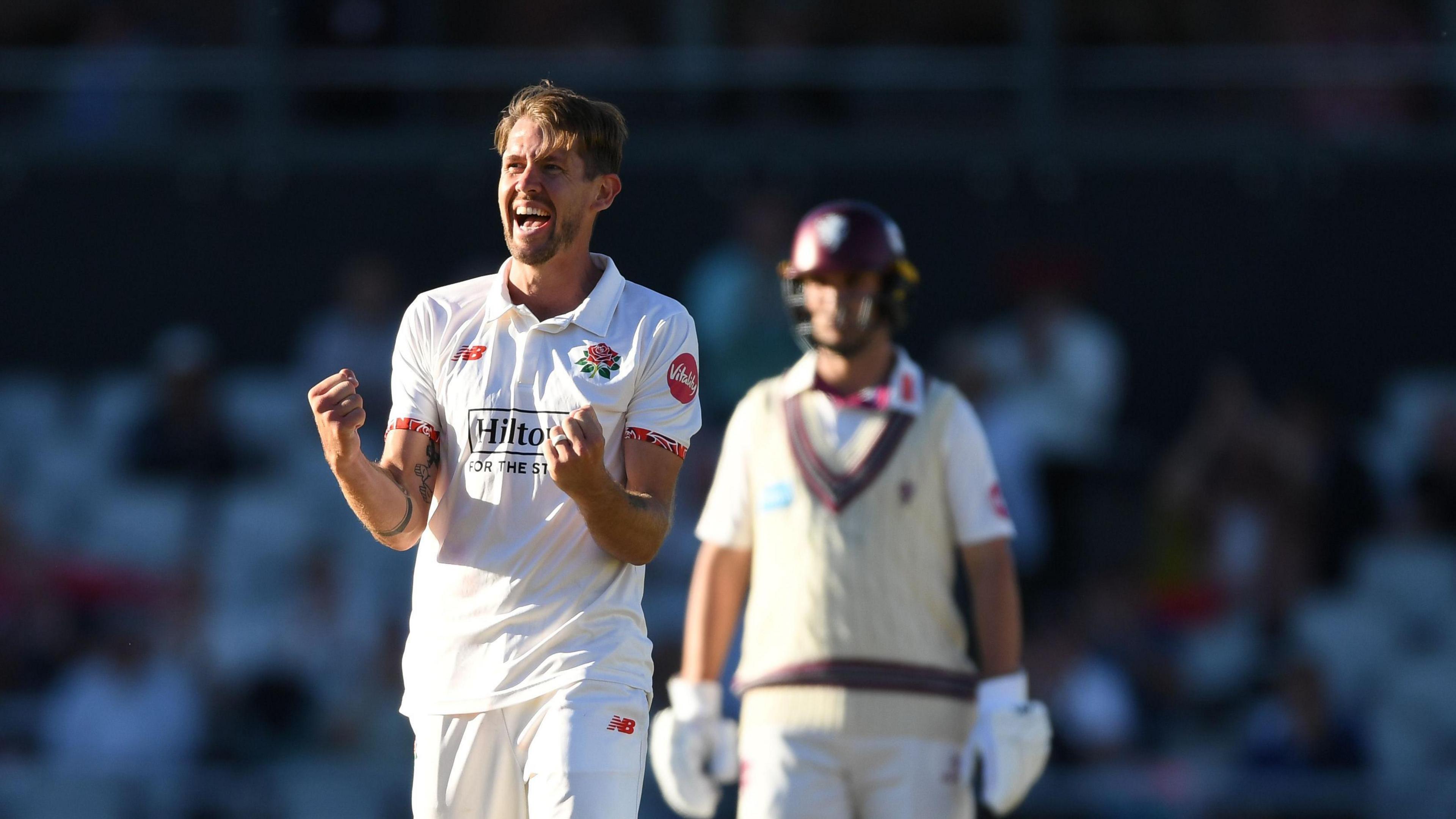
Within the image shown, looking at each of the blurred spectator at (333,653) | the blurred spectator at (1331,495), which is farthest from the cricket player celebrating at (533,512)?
the blurred spectator at (1331,495)

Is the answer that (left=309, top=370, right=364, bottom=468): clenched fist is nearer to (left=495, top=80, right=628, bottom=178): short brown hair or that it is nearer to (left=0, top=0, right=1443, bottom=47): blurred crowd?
(left=495, top=80, right=628, bottom=178): short brown hair

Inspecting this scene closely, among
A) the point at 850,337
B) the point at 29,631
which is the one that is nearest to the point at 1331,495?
the point at 850,337

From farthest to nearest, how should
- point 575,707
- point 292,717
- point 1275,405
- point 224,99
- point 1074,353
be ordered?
point 224,99 < point 1275,405 < point 1074,353 < point 292,717 < point 575,707

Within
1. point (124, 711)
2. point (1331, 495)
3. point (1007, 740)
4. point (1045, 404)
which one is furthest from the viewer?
point (1331, 495)

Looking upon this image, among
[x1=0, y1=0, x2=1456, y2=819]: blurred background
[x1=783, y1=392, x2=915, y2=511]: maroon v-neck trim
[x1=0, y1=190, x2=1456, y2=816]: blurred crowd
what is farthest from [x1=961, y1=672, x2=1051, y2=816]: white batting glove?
[x1=0, y1=0, x2=1456, y2=819]: blurred background

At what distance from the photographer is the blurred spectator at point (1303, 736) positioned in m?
8.66

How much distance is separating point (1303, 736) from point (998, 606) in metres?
4.01

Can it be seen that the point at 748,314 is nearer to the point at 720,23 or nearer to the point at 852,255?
the point at 720,23

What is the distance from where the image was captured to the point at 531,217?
4.06m

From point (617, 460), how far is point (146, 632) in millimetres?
6164

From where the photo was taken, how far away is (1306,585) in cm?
1020

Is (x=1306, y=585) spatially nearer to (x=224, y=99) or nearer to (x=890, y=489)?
(x=890, y=489)

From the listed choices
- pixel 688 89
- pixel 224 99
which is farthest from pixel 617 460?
pixel 224 99

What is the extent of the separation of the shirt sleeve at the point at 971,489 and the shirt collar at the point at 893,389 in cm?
12
